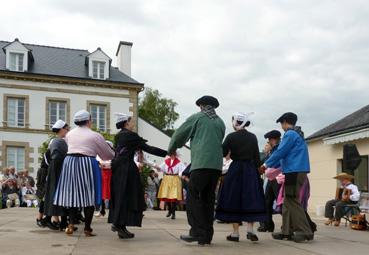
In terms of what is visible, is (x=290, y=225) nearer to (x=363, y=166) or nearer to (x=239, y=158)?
(x=239, y=158)

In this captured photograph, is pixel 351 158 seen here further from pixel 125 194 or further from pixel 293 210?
pixel 125 194

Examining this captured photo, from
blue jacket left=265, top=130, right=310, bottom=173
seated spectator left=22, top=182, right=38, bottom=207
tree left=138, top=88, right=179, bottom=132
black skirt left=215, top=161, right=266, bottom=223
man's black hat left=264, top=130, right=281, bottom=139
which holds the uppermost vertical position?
tree left=138, top=88, right=179, bottom=132

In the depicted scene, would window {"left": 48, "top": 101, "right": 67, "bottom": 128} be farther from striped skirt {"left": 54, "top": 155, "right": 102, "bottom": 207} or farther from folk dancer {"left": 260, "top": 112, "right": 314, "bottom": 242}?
folk dancer {"left": 260, "top": 112, "right": 314, "bottom": 242}

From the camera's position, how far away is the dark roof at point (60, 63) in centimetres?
3400

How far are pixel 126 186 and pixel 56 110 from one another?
90.4 feet

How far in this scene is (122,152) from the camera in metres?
7.58

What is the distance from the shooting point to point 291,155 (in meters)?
7.89

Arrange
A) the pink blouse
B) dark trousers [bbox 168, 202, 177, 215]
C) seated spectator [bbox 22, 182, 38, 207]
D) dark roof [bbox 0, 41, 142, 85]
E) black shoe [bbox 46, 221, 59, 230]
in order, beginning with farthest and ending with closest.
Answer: dark roof [bbox 0, 41, 142, 85] < seated spectator [bbox 22, 182, 38, 207] < dark trousers [bbox 168, 202, 177, 215] < black shoe [bbox 46, 221, 59, 230] < the pink blouse

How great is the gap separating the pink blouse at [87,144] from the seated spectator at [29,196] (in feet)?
43.6

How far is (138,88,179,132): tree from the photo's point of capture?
56.4 metres

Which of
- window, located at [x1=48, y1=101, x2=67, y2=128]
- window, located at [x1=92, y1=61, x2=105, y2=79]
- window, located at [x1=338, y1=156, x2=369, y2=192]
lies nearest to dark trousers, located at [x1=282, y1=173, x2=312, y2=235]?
window, located at [x1=338, y1=156, x2=369, y2=192]

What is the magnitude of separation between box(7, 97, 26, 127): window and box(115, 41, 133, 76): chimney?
7.88 meters

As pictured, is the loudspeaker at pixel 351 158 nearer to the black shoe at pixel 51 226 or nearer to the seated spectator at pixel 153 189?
the black shoe at pixel 51 226

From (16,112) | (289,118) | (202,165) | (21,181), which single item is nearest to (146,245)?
(202,165)
